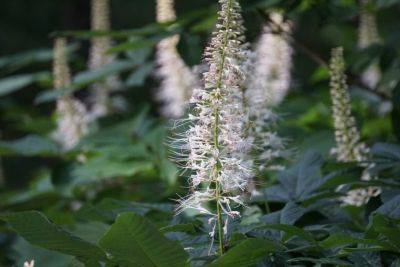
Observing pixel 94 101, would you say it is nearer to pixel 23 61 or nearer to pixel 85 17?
pixel 23 61

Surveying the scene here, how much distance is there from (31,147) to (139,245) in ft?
9.62

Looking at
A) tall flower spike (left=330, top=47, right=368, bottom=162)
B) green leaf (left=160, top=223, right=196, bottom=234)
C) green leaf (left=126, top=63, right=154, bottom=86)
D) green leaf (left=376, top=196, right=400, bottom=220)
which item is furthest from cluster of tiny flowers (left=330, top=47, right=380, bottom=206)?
green leaf (left=126, top=63, right=154, bottom=86)

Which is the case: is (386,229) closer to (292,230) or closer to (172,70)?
(292,230)

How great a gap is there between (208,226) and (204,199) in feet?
0.89

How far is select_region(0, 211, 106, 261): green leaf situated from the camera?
1.90 meters

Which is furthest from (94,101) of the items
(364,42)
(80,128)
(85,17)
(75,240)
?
(75,240)

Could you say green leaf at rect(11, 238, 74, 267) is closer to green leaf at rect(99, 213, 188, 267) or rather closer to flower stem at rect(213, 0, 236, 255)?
flower stem at rect(213, 0, 236, 255)

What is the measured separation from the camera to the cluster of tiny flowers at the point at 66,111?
5.53 m

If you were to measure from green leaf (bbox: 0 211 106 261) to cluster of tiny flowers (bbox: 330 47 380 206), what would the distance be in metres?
1.40

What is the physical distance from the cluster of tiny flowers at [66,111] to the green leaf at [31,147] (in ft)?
2.19

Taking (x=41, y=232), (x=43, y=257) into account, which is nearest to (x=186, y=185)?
(x=43, y=257)

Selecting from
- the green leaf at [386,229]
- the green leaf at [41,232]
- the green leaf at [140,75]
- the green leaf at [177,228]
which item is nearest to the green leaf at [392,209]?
the green leaf at [386,229]

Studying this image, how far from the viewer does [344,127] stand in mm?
3170

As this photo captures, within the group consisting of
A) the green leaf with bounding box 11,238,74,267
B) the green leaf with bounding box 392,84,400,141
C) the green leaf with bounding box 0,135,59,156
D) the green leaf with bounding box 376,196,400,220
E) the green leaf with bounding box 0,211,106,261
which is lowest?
the green leaf with bounding box 11,238,74,267
